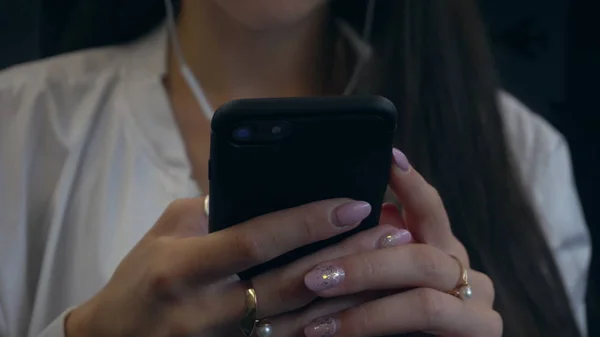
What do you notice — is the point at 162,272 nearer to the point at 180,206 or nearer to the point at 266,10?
the point at 180,206

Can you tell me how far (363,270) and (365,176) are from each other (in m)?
0.05

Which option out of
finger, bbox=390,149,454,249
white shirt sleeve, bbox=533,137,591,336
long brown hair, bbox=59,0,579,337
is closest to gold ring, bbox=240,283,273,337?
finger, bbox=390,149,454,249

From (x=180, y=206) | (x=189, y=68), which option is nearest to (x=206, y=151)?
(x=189, y=68)

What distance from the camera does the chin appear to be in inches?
24.1

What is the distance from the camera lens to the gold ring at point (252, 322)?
374 millimetres

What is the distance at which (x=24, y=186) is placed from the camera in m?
0.62

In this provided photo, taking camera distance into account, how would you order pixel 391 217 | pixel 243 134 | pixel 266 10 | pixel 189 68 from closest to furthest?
1. pixel 243 134
2. pixel 391 217
3. pixel 266 10
4. pixel 189 68

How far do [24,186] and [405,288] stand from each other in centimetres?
39

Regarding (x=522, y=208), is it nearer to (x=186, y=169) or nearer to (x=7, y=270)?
(x=186, y=169)

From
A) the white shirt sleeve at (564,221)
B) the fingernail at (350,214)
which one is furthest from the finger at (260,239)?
the white shirt sleeve at (564,221)

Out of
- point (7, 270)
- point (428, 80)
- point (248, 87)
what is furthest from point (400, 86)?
point (7, 270)

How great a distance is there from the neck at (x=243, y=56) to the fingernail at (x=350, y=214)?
→ 35cm

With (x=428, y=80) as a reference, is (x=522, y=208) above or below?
below

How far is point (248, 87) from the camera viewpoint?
72 centimetres
